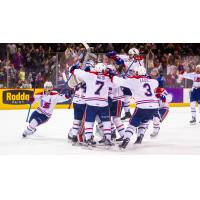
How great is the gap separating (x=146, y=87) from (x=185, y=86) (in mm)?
1561

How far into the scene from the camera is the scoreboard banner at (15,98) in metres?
7.02

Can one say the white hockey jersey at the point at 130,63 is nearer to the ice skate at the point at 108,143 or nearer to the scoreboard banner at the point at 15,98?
the ice skate at the point at 108,143

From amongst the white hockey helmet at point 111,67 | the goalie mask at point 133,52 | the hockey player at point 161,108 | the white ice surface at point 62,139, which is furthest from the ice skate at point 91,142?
the goalie mask at point 133,52

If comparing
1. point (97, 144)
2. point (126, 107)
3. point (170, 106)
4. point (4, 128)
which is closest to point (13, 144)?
point (4, 128)

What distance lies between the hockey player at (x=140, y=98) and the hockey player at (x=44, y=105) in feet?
3.11

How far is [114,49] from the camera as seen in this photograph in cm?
689

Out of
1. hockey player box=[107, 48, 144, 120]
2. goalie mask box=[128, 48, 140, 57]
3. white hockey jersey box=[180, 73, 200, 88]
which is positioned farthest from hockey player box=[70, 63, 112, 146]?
white hockey jersey box=[180, 73, 200, 88]

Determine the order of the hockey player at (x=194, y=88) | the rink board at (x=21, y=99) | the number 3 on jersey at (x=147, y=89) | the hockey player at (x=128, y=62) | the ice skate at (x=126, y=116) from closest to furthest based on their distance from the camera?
1. the number 3 on jersey at (x=147, y=89)
2. the hockey player at (x=128, y=62)
3. the ice skate at (x=126, y=116)
4. the rink board at (x=21, y=99)
5. the hockey player at (x=194, y=88)

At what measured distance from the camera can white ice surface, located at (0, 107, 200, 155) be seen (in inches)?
253

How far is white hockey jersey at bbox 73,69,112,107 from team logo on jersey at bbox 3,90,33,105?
0.93 meters

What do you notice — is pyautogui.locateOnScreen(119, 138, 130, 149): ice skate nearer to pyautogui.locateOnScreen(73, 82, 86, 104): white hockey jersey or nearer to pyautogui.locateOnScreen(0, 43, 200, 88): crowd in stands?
pyautogui.locateOnScreen(73, 82, 86, 104): white hockey jersey

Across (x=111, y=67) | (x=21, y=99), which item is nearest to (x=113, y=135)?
(x=111, y=67)

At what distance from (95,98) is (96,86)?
164 mm

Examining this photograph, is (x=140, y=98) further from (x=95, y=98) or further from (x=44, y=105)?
(x=44, y=105)
